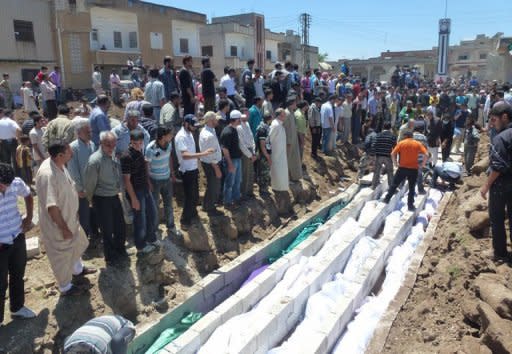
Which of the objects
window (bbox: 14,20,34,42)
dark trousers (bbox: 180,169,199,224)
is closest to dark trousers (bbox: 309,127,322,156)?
dark trousers (bbox: 180,169,199,224)

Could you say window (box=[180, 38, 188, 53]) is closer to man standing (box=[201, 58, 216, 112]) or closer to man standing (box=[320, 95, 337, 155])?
man standing (box=[320, 95, 337, 155])

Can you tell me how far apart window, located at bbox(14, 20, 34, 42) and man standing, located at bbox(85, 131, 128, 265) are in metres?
18.6

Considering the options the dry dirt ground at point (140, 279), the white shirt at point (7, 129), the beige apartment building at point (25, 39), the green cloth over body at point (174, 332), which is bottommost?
the green cloth over body at point (174, 332)

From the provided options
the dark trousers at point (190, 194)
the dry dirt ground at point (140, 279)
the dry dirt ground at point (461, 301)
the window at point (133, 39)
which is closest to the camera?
the dry dirt ground at point (461, 301)

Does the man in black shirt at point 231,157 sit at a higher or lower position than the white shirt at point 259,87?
lower

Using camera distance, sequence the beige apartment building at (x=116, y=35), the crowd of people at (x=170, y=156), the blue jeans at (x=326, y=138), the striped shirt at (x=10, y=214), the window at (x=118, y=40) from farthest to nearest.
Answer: the window at (x=118, y=40) < the beige apartment building at (x=116, y=35) < the blue jeans at (x=326, y=138) < the crowd of people at (x=170, y=156) < the striped shirt at (x=10, y=214)

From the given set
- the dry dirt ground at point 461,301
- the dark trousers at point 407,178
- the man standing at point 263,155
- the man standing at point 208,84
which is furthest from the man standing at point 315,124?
the dry dirt ground at point 461,301

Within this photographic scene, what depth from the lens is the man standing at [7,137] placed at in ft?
29.1

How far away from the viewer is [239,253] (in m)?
7.65

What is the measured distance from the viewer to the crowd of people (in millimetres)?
4727

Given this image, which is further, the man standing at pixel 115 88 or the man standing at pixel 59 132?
the man standing at pixel 115 88

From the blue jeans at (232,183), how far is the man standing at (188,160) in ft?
2.97

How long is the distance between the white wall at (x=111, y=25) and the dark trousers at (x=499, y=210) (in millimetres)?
25123

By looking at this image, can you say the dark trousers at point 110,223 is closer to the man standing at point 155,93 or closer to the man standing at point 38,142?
the man standing at point 38,142
